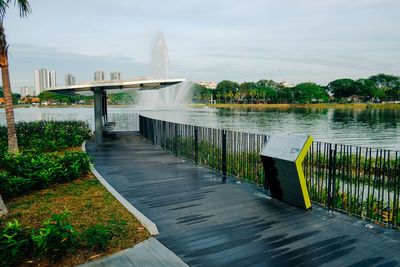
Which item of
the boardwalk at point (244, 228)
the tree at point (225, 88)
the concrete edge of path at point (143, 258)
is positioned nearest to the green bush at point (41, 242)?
the concrete edge of path at point (143, 258)

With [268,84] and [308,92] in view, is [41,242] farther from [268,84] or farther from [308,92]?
[268,84]

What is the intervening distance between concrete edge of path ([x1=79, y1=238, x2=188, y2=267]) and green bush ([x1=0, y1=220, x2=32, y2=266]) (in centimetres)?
83

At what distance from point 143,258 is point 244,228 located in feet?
6.03

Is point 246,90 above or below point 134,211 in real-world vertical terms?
above

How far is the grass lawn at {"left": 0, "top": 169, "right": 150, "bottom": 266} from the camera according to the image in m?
4.19

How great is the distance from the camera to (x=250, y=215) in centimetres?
574

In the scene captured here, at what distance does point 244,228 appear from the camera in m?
5.16

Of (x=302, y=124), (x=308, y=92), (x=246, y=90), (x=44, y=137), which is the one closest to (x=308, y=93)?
(x=308, y=92)

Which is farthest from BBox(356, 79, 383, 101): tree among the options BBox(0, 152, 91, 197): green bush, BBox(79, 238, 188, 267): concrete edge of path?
BBox(79, 238, 188, 267): concrete edge of path

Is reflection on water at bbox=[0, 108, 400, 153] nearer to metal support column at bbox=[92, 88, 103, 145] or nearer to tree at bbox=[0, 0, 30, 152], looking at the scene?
metal support column at bbox=[92, 88, 103, 145]

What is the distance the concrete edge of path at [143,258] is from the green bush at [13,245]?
2.74 ft

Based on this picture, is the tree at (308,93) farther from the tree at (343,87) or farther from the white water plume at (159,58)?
the white water plume at (159,58)

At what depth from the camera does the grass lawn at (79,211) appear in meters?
4.19

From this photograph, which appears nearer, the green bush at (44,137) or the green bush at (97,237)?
the green bush at (97,237)
